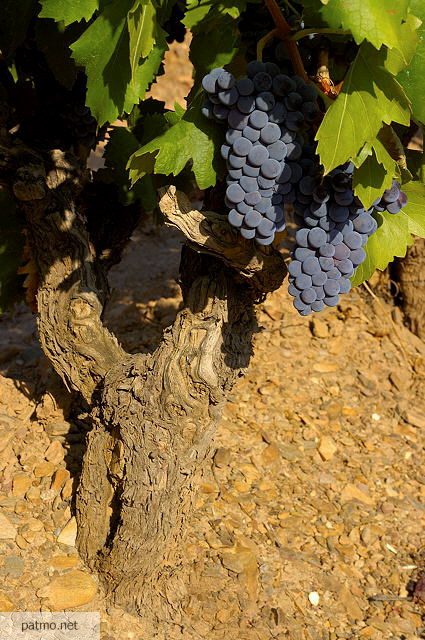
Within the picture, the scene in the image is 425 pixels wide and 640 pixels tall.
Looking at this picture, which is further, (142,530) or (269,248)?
(142,530)

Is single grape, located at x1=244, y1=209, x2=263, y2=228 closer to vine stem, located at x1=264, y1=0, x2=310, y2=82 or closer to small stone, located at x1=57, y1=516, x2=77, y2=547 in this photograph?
vine stem, located at x1=264, y1=0, x2=310, y2=82

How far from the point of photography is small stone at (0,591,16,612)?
2176mm

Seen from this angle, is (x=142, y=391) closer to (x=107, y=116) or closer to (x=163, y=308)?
(x=107, y=116)

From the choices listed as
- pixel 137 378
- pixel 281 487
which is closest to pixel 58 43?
pixel 137 378

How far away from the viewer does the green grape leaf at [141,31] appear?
1580 mm

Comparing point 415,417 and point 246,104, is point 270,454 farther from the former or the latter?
point 246,104

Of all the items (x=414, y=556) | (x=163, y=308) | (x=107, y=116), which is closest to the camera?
(x=107, y=116)

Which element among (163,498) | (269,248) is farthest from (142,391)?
(269,248)

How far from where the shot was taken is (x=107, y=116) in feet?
5.93

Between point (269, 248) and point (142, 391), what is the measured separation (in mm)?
624

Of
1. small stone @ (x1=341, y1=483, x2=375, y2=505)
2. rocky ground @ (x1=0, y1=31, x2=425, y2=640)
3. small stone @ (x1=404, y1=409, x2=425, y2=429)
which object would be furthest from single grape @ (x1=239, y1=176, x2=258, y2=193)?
small stone @ (x1=404, y1=409, x2=425, y2=429)

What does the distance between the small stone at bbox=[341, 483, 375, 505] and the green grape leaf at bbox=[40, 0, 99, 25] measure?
6.91 ft

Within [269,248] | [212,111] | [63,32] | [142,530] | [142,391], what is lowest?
[142,530]

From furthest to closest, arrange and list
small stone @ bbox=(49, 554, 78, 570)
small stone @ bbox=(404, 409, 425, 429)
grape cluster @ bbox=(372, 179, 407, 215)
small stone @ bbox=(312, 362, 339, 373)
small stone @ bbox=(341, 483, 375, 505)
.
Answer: small stone @ bbox=(312, 362, 339, 373) → small stone @ bbox=(404, 409, 425, 429) → small stone @ bbox=(341, 483, 375, 505) → small stone @ bbox=(49, 554, 78, 570) → grape cluster @ bbox=(372, 179, 407, 215)
